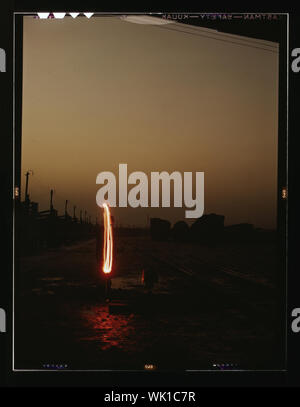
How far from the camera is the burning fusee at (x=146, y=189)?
4.17m

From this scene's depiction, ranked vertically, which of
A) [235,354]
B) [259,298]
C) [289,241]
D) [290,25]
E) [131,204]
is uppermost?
[290,25]

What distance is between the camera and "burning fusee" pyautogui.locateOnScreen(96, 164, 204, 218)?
417 cm

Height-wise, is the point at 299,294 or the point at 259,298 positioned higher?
the point at 299,294

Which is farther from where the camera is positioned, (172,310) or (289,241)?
(172,310)

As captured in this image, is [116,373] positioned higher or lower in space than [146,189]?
lower

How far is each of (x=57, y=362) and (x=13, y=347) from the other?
0.37m

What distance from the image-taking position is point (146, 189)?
4164 millimetres

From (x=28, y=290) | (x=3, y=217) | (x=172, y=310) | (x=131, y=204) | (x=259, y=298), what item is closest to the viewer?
(x=3, y=217)

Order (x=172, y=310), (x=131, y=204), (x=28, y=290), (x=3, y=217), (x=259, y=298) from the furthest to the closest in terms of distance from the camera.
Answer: (x=259, y=298), (x=28, y=290), (x=172, y=310), (x=131, y=204), (x=3, y=217)
